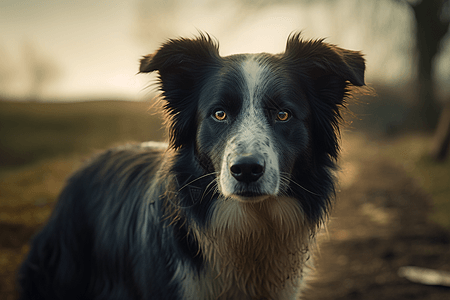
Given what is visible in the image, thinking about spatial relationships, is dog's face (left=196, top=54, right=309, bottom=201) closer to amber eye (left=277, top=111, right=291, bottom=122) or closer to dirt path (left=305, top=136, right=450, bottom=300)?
amber eye (left=277, top=111, right=291, bottom=122)

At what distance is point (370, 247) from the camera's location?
540cm

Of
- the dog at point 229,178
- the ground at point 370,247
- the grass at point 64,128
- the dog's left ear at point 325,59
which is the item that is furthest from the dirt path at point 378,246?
the grass at point 64,128

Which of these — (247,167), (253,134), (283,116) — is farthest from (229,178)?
(283,116)

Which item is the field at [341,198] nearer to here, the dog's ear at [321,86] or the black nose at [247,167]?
the dog's ear at [321,86]

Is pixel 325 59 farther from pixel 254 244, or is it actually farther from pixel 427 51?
pixel 427 51

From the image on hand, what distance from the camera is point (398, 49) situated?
13.7 meters

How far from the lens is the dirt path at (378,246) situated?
4164mm

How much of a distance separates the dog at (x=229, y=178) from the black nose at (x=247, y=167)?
3.6 inches

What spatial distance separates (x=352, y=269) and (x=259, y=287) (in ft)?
8.71

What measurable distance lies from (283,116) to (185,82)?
943 millimetres

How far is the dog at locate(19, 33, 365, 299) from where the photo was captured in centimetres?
259

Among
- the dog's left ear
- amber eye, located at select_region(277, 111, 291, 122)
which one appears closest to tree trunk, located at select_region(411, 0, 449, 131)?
the dog's left ear

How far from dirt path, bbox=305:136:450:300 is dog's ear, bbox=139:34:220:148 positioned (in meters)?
1.45

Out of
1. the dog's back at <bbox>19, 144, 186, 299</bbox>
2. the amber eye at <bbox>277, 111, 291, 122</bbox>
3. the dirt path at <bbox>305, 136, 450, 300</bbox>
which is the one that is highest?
the amber eye at <bbox>277, 111, 291, 122</bbox>
